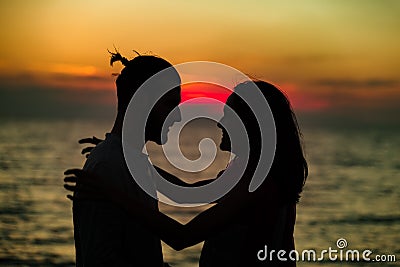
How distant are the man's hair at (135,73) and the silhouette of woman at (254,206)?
404 mm

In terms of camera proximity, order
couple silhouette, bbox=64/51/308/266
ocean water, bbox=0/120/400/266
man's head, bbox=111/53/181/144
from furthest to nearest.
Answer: ocean water, bbox=0/120/400/266, man's head, bbox=111/53/181/144, couple silhouette, bbox=64/51/308/266

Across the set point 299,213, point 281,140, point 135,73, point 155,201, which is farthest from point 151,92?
point 299,213

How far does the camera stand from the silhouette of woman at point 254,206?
3586 millimetres

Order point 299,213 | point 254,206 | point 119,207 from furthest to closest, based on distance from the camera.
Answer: point 299,213, point 254,206, point 119,207

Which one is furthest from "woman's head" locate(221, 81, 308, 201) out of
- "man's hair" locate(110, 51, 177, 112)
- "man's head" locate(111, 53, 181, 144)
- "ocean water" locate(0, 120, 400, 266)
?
"ocean water" locate(0, 120, 400, 266)

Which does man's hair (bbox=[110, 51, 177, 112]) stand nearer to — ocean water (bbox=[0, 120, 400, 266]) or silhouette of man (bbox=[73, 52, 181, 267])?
silhouette of man (bbox=[73, 52, 181, 267])

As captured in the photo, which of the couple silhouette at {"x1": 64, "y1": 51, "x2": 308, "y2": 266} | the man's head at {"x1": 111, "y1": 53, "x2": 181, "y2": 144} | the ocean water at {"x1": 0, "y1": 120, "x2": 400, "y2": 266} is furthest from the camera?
the ocean water at {"x1": 0, "y1": 120, "x2": 400, "y2": 266}

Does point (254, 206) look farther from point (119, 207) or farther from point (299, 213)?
point (299, 213)

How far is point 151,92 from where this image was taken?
365cm

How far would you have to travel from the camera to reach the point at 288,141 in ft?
12.0

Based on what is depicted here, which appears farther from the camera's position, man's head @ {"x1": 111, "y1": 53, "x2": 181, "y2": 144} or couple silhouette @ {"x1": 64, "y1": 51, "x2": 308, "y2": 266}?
man's head @ {"x1": 111, "y1": 53, "x2": 181, "y2": 144}

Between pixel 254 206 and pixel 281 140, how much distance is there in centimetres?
33

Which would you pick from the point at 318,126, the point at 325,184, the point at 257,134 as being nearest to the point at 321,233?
the point at 325,184

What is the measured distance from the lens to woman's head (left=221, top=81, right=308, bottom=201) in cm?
360
